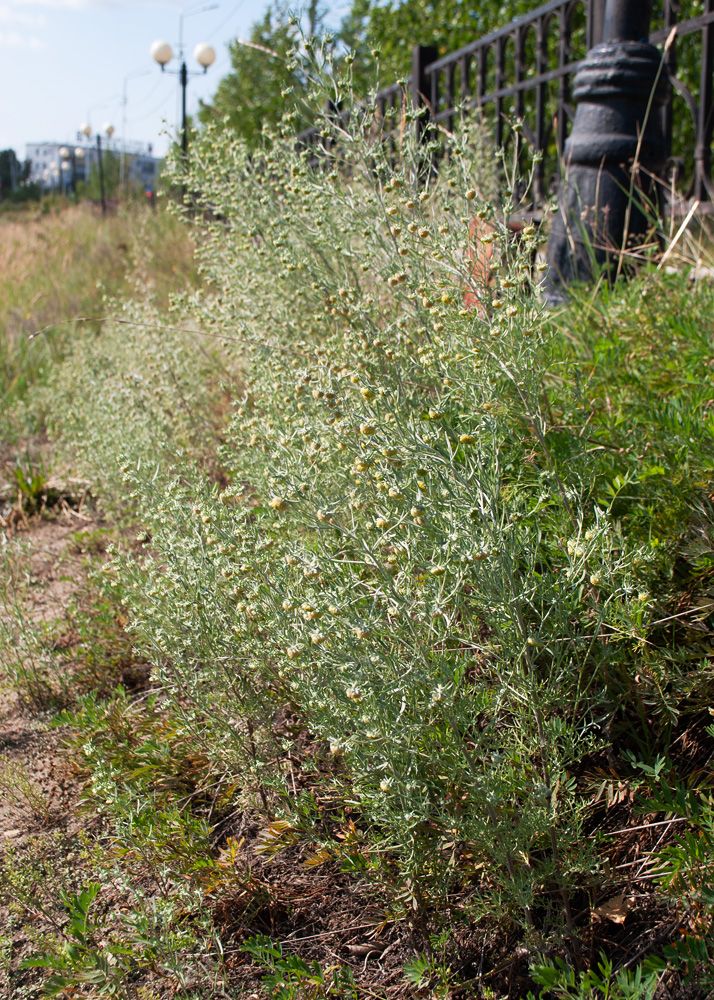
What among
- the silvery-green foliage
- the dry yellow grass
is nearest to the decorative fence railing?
the silvery-green foliage

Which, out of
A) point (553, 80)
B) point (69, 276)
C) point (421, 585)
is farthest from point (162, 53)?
point (421, 585)

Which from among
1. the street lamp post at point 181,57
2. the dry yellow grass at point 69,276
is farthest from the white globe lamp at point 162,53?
the dry yellow grass at point 69,276

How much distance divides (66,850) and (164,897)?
0.63 m

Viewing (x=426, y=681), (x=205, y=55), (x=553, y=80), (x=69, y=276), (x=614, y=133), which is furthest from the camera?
(x=205, y=55)

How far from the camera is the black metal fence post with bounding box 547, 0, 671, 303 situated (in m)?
3.73

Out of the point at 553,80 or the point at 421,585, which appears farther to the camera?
the point at 553,80

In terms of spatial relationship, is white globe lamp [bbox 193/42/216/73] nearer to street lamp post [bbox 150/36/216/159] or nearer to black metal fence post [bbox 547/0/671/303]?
street lamp post [bbox 150/36/216/159]

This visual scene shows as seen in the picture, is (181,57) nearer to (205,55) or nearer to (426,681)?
(205,55)

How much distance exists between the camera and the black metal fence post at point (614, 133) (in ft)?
12.2

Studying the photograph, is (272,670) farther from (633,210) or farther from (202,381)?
(633,210)

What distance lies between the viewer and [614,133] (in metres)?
3.79

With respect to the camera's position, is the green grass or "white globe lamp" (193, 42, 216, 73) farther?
"white globe lamp" (193, 42, 216, 73)

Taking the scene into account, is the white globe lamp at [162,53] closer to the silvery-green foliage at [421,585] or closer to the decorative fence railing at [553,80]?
the decorative fence railing at [553,80]

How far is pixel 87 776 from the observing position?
8.95 feet
